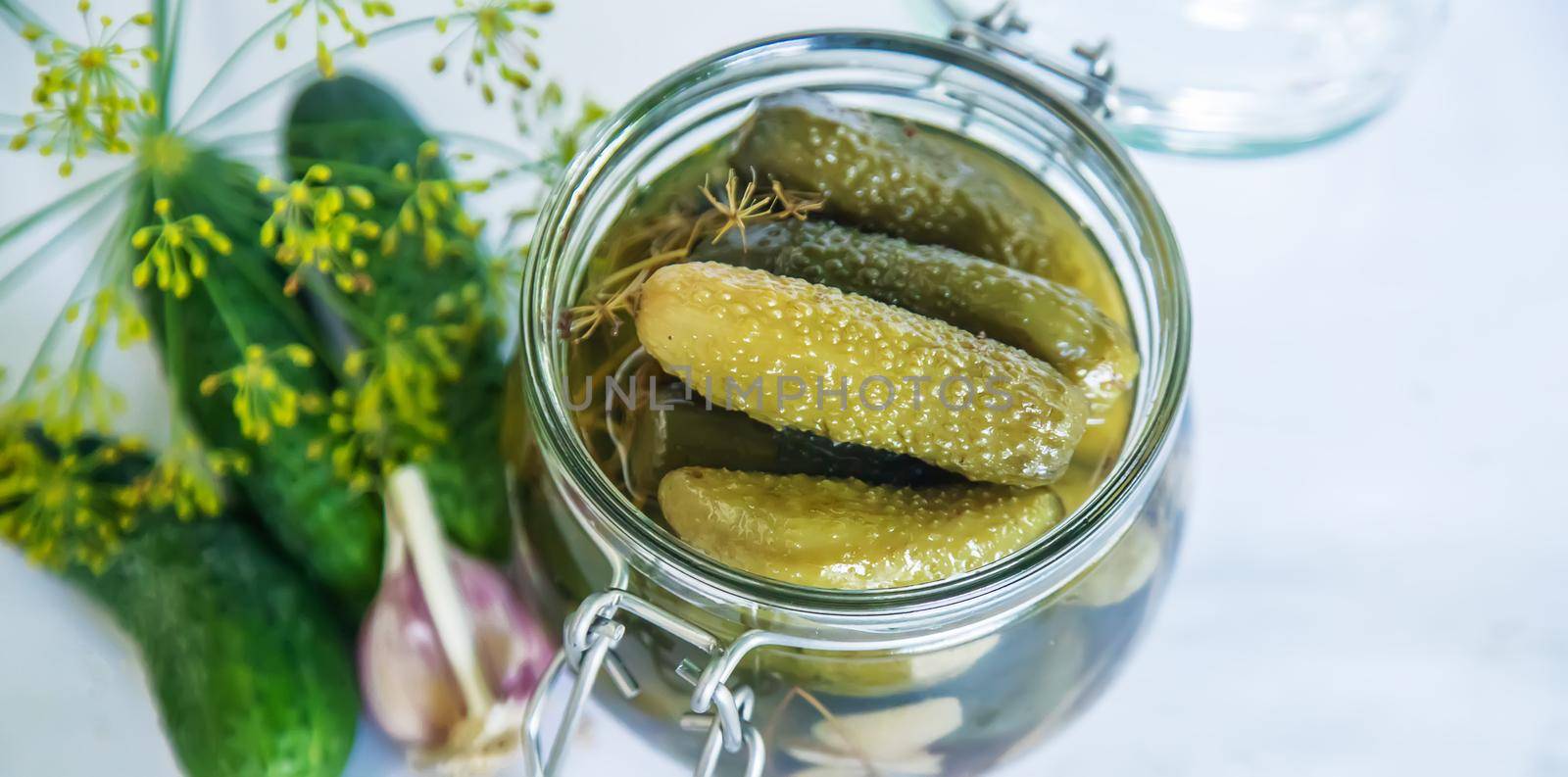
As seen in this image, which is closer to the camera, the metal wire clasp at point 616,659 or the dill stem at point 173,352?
the metal wire clasp at point 616,659

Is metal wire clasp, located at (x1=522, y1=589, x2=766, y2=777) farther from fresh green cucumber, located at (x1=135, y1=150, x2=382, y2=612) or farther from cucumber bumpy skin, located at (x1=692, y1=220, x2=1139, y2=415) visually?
fresh green cucumber, located at (x1=135, y1=150, x2=382, y2=612)

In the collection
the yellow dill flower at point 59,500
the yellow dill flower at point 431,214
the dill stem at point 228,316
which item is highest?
the yellow dill flower at point 431,214

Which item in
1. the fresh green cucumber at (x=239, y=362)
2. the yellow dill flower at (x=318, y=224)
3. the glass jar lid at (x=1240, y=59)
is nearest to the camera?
the yellow dill flower at (x=318, y=224)

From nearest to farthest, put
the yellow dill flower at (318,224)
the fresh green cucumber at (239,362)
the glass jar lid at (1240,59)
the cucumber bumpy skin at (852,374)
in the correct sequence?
the cucumber bumpy skin at (852,374), the yellow dill flower at (318,224), the fresh green cucumber at (239,362), the glass jar lid at (1240,59)

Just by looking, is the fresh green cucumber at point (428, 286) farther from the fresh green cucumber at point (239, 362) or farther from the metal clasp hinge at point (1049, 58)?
the metal clasp hinge at point (1049, 58)

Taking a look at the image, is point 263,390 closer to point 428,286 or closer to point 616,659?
point 428,286

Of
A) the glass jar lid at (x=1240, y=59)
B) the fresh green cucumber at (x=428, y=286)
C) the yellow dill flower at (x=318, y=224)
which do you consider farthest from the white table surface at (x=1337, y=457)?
the yellow dill flower at (x=318, y=224)

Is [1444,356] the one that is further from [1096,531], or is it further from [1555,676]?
[1096,531]
